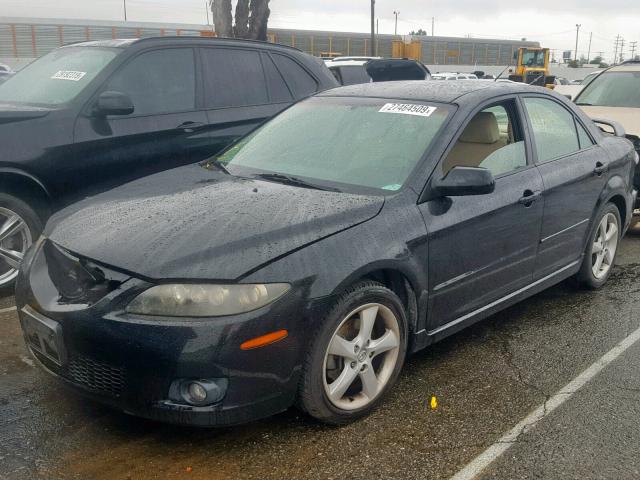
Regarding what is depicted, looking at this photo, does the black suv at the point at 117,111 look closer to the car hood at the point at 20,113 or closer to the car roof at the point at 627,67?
the car hood at the point at 20,113

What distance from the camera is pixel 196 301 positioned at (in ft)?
8.88

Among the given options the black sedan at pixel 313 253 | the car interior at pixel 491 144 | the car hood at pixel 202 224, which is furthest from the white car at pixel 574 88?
the car hood at pixel 202 224

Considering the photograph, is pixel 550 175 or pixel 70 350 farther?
pixel 550 175

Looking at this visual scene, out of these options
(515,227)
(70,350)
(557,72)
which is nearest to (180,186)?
(70,350)

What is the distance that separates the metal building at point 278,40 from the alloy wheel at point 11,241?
65.0 feet

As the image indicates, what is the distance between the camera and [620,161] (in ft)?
16.8

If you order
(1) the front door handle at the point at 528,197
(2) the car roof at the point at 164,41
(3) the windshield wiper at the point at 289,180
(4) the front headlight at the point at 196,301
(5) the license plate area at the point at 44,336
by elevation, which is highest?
(2) the car roof at the point at 164,41

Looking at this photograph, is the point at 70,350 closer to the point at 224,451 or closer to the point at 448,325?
the point at 224,451

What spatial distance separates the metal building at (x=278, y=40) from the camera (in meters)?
40.4

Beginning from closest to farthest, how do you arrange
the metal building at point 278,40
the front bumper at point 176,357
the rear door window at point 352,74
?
the front bumper at point 176,357
the rear door window at point 352,74
the metal building at point 278,40

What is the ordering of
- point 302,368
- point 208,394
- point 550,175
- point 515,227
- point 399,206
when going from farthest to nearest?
point 550,175, point 515,227, point 399,206, point 302,368, point 208,394

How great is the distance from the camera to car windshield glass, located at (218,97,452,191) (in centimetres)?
364

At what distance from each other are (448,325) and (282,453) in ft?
4.01

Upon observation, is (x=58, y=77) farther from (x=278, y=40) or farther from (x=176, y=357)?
(x=278, y=40)
